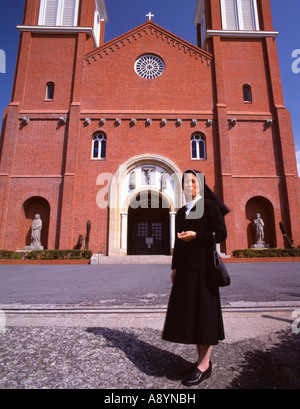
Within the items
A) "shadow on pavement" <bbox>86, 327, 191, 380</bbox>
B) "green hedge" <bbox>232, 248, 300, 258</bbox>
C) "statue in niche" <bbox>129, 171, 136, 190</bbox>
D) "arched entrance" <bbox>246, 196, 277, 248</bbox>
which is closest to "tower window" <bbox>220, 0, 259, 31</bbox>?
"arched entrance" <bbox>246, 196, 277, 248</bbox>

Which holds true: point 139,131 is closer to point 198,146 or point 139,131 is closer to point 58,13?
point 198,146

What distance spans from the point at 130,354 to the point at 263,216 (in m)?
16.4

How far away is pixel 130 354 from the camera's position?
229cm

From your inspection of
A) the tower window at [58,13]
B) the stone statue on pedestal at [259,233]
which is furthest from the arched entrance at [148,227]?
the tower window at [58,13]

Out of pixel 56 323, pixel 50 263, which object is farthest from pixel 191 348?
pixel 50 263

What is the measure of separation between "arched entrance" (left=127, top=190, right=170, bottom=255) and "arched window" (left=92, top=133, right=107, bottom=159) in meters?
3.88

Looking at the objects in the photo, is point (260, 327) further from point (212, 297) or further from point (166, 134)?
point (166, 134)

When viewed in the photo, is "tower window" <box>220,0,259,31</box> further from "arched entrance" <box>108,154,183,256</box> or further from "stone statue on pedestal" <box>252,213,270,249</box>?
"stone statue on pedestal" <box>252,213,270,249</box>

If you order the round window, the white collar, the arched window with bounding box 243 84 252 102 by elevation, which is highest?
the round window

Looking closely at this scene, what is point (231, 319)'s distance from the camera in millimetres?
3309

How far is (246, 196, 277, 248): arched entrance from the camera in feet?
53.3

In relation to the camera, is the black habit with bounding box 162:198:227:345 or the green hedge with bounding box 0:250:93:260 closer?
the black habit with bounding box 162:198:227:345

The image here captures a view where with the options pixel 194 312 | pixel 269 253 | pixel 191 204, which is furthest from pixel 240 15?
pixel 194 312

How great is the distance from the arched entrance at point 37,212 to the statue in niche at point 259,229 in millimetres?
13457
